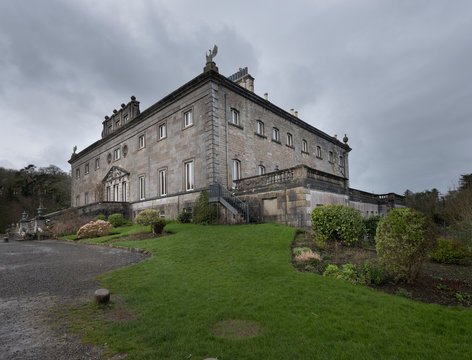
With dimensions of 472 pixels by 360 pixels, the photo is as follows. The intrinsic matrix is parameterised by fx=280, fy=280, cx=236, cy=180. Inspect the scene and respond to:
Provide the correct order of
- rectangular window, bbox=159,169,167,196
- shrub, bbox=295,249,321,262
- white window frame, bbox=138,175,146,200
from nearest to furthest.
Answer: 1. shrub, bbox=295,249,321,262
2. rectangular window, bbox=159,169,167,196
3. white window frame, bbox=138,175,146,200

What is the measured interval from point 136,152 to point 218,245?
62.0 feet

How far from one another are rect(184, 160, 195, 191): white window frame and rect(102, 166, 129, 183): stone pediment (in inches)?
356

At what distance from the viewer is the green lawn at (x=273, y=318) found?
144 inches

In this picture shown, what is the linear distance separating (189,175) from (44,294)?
581 inches

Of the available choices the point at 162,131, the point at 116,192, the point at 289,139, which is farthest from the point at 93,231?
the point at 289,139

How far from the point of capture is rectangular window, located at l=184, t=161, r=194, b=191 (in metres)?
20.3

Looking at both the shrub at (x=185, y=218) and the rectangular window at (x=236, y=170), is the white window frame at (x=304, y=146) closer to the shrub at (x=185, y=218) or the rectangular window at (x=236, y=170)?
the rectangular window at (x=236, y=170)

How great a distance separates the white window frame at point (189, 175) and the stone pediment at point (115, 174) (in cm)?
905

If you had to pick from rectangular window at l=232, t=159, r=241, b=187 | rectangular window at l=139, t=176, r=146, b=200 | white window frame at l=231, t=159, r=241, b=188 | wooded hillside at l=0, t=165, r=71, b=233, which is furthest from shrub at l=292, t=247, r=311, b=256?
wooded hillside at l=0, t=165, r=71, b=233

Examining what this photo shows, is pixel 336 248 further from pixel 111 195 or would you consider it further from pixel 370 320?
pixel 111 195

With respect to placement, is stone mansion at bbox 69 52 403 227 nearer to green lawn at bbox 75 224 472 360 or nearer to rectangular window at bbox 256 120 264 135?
rectangular window at bbox 256 120 264 135

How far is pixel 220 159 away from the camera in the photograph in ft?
62.4

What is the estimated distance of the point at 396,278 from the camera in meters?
6.34

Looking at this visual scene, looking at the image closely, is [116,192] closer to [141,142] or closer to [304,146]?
[141,142]
